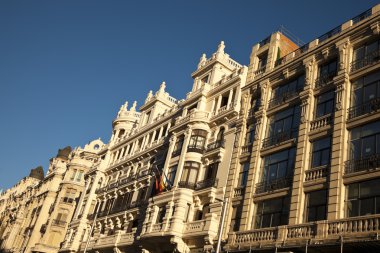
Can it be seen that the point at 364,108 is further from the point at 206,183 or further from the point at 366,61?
the point at 206,183

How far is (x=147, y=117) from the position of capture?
5922cm

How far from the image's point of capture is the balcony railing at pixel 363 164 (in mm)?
23719

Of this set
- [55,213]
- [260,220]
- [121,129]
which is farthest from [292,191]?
[55,213]

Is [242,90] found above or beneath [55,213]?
above

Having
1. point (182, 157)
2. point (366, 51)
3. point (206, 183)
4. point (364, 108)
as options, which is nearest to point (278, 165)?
point (364, 108)

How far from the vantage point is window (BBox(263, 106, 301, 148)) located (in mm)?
30969

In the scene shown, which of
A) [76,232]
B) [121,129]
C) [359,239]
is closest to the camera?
[359,239]

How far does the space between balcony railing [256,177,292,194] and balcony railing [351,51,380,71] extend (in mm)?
8735

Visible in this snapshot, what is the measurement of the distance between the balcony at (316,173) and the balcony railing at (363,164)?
1.58 m

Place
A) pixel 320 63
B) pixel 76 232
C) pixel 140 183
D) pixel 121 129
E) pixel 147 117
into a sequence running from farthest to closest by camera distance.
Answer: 1. pixel 121 129
2. pixel 147 117
3. pixel 76 232
4. pixel 140 183
5. pixel 320 63

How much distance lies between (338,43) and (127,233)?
27.3m

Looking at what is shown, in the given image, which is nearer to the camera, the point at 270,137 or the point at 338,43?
the point at 338,43

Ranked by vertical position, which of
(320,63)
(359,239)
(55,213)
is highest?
(320,63)

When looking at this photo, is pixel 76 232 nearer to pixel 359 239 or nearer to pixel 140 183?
pixel 140 183
